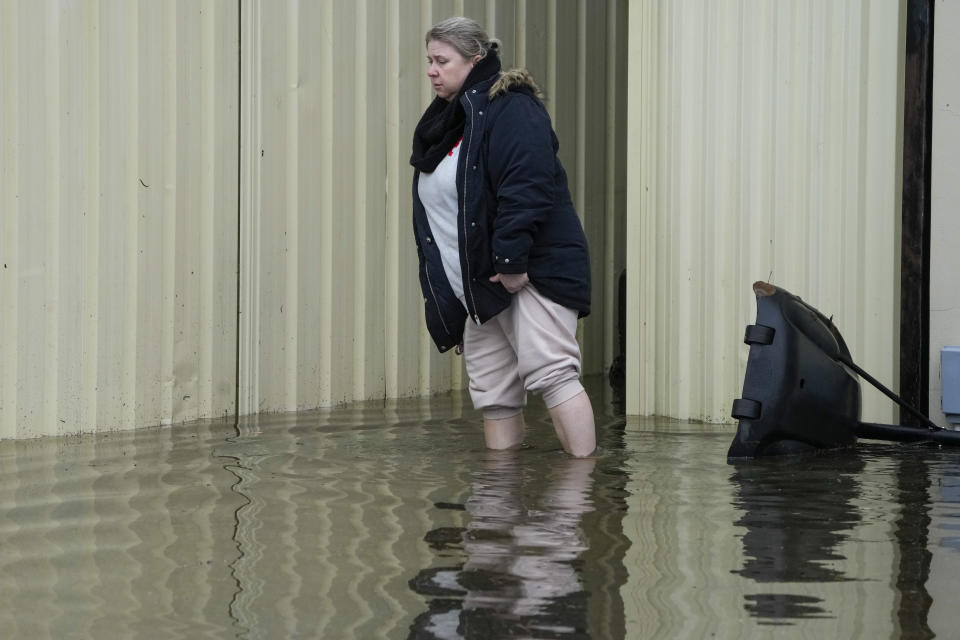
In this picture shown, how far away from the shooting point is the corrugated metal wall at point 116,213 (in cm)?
538

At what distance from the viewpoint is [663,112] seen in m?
6.18

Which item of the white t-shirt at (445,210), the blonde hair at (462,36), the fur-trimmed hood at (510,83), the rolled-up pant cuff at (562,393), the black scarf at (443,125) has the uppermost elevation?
the blonde hair at (462,36)

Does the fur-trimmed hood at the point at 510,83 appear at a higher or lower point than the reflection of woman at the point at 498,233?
higher

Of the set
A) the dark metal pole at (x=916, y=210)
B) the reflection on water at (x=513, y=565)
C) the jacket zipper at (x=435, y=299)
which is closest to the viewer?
the reflection on water at (x=513, y=565)

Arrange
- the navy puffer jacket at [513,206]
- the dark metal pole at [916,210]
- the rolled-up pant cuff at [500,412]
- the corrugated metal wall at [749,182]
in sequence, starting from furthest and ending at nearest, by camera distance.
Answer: the corrugated metal wall at [749,182] < the dark metal pole at [916,210] < the rolled-up pant cuff at [500,412] < the navy puffer jacket at [513,206]

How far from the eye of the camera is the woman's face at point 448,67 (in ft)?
15.4

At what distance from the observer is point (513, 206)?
4.46 m

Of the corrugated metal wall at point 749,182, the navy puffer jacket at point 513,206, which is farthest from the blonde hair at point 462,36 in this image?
the corrugated metal wall at point 749,182

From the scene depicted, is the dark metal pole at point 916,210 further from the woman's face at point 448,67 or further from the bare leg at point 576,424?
the woman's face at point 448,67

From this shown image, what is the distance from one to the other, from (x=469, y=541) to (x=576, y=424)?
147cm

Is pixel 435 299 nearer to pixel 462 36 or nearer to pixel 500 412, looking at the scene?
pixel 500 412

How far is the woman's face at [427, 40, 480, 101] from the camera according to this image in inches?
185

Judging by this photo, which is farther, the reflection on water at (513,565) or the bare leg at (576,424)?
the bare leg at (576,424)

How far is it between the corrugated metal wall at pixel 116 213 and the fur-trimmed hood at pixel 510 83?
189 centimetres
